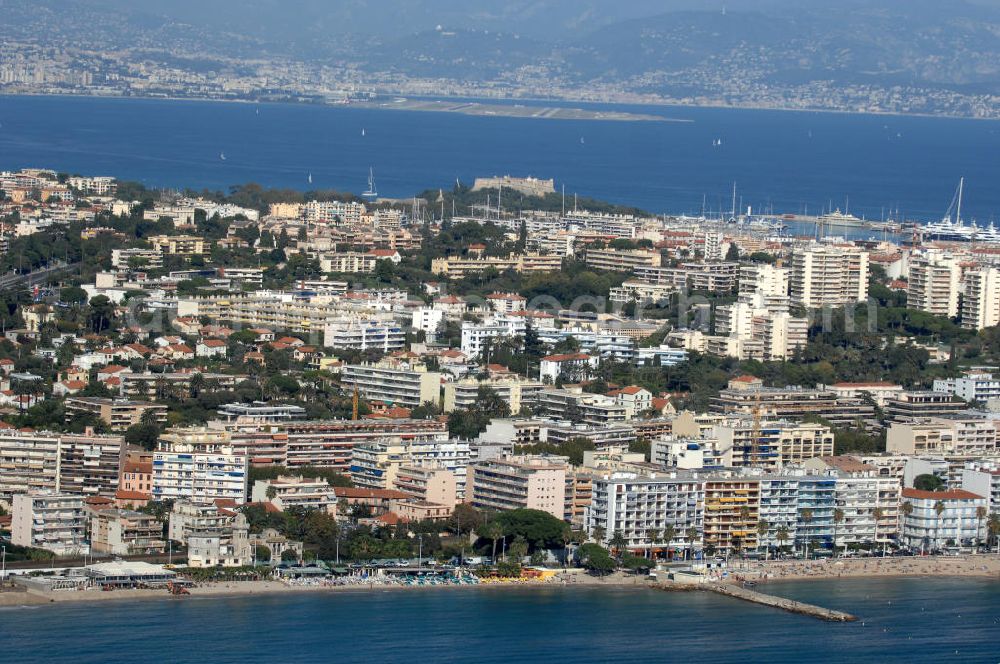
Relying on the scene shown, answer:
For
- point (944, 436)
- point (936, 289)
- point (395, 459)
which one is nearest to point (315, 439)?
point (395, 459)

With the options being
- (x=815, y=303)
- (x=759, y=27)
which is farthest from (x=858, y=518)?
(x=759, y=27)

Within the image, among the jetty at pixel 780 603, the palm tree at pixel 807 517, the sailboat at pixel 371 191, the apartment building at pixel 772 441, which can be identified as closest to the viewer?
the jetty at pixel 780 603

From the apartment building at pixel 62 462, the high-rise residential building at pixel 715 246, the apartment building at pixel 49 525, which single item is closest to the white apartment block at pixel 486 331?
the high-rise residential building at pixel 715 246

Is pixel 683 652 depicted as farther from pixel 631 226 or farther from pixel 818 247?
pixel 631 226

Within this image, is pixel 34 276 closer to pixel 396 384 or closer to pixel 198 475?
pixel 396 384

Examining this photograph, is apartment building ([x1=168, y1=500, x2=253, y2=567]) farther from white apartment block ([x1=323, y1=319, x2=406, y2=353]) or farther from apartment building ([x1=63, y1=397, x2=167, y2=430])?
white apartment block ([x1=323, y1=319, x2=406, y2=353])

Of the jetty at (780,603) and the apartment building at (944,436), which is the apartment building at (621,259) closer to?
the apartment building at (944,436)
